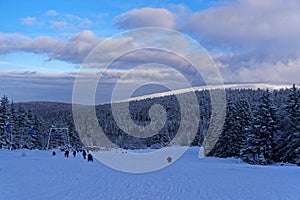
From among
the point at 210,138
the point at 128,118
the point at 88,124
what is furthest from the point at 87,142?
the point at 210,138

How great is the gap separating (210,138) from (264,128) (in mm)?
15988

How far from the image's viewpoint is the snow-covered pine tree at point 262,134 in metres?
42.1

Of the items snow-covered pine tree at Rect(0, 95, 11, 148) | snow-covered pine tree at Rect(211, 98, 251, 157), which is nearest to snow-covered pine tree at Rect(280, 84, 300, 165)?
snow-covered pine tree at Rect(211, 98, 251, 157)

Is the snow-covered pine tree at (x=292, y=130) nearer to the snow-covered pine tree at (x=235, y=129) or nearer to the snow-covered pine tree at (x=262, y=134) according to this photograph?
the snow-covered pine tree at (x=262, y=134)

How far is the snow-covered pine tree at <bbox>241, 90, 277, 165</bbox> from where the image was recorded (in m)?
42.1

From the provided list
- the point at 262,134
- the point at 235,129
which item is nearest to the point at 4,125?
the point at 235,129

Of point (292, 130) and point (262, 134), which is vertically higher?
point (292, 130)

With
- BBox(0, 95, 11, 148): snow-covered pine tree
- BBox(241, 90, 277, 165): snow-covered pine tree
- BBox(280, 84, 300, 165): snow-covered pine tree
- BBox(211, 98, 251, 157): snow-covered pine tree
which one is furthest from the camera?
BBox(0, 95, 11, 148): snow-covered pine tree

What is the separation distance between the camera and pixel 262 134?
4228 centimetres

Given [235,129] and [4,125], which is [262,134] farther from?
[4,125]

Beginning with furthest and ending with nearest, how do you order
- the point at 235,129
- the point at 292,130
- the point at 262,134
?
1. the point at 235,129
2. the point at 262,134
3. the point at 292,130

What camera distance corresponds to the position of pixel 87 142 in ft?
412

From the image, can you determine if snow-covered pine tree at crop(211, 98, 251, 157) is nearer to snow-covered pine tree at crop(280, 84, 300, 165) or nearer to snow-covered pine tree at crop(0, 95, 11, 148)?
snow-covered pine tree at crop(280, 84, 300, 165)

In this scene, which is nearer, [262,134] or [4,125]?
[262,134]
